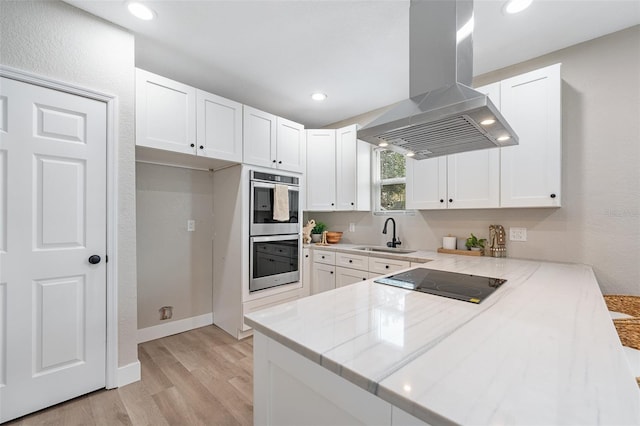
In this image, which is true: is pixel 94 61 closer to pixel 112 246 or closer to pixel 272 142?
pixel 112 246

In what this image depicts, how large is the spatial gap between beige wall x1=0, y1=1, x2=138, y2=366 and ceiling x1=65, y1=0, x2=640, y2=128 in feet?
0.46

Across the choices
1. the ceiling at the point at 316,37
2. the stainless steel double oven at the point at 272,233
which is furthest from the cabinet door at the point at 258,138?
the ceiling at the point at 316,37

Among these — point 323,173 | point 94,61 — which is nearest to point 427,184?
point 323,173

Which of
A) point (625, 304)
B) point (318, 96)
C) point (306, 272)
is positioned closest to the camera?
point (625, 304)

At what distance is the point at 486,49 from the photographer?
2.31 meters

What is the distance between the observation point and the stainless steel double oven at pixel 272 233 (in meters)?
2.91

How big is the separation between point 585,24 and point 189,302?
4218 mm

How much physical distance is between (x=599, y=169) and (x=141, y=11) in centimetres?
346

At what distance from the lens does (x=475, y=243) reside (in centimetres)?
262

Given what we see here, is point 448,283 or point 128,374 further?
point 128,374

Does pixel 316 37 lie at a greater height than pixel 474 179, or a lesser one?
greater

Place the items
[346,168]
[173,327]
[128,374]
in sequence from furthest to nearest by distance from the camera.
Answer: [346,168] → [173,327] → [128,374]

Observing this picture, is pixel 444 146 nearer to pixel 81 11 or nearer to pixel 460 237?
pixel 460 237

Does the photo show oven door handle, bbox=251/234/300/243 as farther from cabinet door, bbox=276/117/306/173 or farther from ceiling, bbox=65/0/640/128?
ceiling, bbox=65/0/640/128
